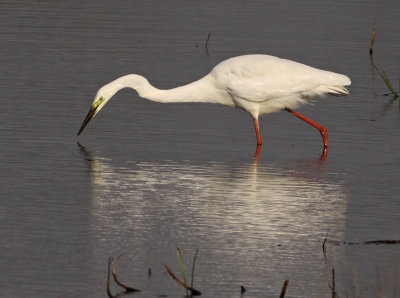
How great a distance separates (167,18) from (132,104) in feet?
23.9

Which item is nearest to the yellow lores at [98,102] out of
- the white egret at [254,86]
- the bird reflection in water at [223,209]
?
the white egret at [254,86]

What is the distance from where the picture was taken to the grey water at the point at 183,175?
25.0 ft

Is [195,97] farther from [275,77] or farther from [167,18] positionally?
[167,18]

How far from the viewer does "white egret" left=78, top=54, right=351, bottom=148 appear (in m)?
12.5

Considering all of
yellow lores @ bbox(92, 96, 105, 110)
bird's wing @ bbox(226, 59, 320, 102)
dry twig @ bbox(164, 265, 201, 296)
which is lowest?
dry twig @ bbox(164, 265, 201, 296)

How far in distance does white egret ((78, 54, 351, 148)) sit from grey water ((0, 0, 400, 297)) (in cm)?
34

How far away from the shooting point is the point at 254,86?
40.9ft

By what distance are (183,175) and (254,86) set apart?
2.32 meters

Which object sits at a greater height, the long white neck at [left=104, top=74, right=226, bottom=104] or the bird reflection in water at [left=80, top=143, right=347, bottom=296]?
the long white neck at [left=104, top=74, right=226, bottom=104]

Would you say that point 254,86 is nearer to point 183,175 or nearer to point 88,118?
point 88,118

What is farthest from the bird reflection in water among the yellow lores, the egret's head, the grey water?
Answer: the yellow lores

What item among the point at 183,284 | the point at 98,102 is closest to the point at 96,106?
the point at 98,102

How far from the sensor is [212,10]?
73.4 ft

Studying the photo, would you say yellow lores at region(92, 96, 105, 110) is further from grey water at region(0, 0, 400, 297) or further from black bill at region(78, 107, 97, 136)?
grey water at region(0, 0, 400, 297)
